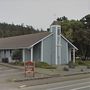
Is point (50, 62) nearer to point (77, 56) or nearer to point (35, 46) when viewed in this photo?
point (35, 46)

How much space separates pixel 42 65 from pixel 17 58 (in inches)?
330

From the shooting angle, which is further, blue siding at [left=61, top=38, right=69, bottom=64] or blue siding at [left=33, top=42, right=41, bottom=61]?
blue siding at [left=61, top=38, right=69, bottom=64]

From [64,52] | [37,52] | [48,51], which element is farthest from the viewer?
[64,52]

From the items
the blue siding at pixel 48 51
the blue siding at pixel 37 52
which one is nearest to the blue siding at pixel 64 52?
the blue siding at pixel 48 51

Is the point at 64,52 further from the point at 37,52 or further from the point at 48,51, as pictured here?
the point at 37,52

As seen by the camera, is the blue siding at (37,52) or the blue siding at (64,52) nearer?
the blue siding at (37,52)

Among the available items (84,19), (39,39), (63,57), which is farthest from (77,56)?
(39,39)

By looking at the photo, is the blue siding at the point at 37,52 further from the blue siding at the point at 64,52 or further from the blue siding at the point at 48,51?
the blue siding at the point at 64,52

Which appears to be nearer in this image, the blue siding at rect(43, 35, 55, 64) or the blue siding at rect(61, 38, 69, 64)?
the blue siding at rect(43, 35, 55, 64)

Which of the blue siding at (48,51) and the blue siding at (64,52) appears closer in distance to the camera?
the blue siding at (48,51)

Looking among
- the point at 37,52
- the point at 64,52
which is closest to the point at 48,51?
the point at 37,52

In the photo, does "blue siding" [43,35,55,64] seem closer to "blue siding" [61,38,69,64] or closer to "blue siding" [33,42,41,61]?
"blue siding" [33,42,41,61]

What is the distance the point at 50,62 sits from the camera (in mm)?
41531

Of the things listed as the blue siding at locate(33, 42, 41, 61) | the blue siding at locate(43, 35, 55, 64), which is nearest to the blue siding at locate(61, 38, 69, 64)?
the blue siding at locate(43, 35, 55, 64)
